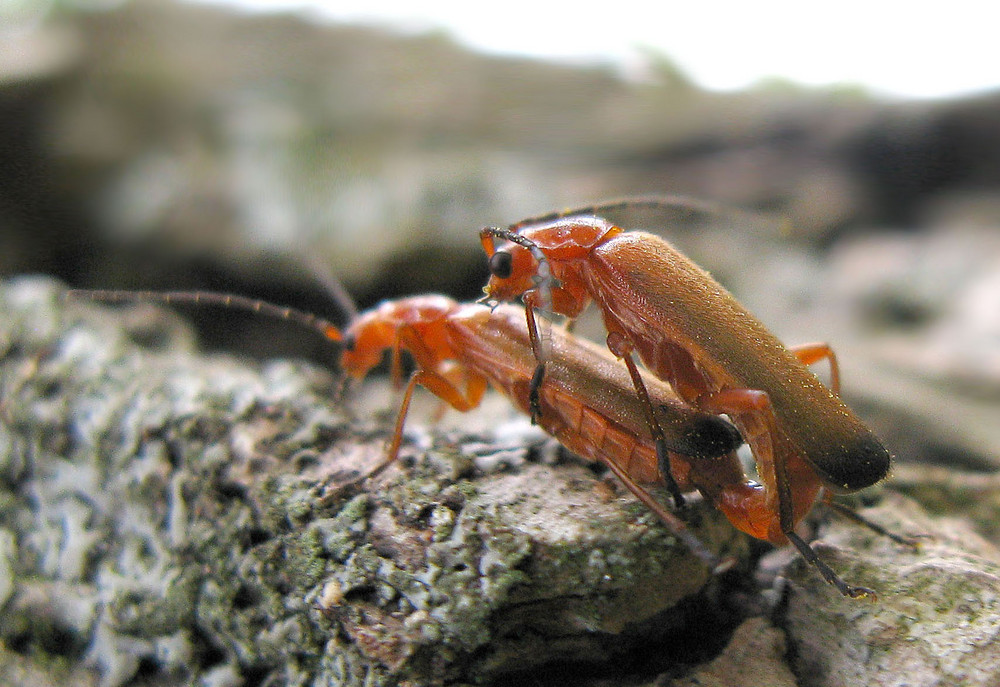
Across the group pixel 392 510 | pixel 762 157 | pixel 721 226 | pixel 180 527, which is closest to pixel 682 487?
pixel 392 510

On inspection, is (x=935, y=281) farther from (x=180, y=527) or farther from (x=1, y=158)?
(x=1, y=158)

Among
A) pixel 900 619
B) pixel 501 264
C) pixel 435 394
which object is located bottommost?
pixel 900 619

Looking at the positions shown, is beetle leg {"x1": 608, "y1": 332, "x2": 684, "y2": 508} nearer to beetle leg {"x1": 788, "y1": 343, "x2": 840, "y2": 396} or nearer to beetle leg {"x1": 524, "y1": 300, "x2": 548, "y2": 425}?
beetle leg {"x1": 524, "y1": 300, "x2": 548, "y2": 425}

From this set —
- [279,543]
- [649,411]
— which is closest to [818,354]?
[649,411]

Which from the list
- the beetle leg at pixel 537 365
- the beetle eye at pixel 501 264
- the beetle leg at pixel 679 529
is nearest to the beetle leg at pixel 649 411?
the beetle leg at pixel 679 529

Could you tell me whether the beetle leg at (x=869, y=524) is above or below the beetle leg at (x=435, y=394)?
below

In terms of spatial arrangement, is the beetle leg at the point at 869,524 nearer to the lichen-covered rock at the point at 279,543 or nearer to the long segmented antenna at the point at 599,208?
the lichen-covered rock at the point at 279,543

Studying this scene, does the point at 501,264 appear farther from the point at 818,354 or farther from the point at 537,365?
the point at 818,354
